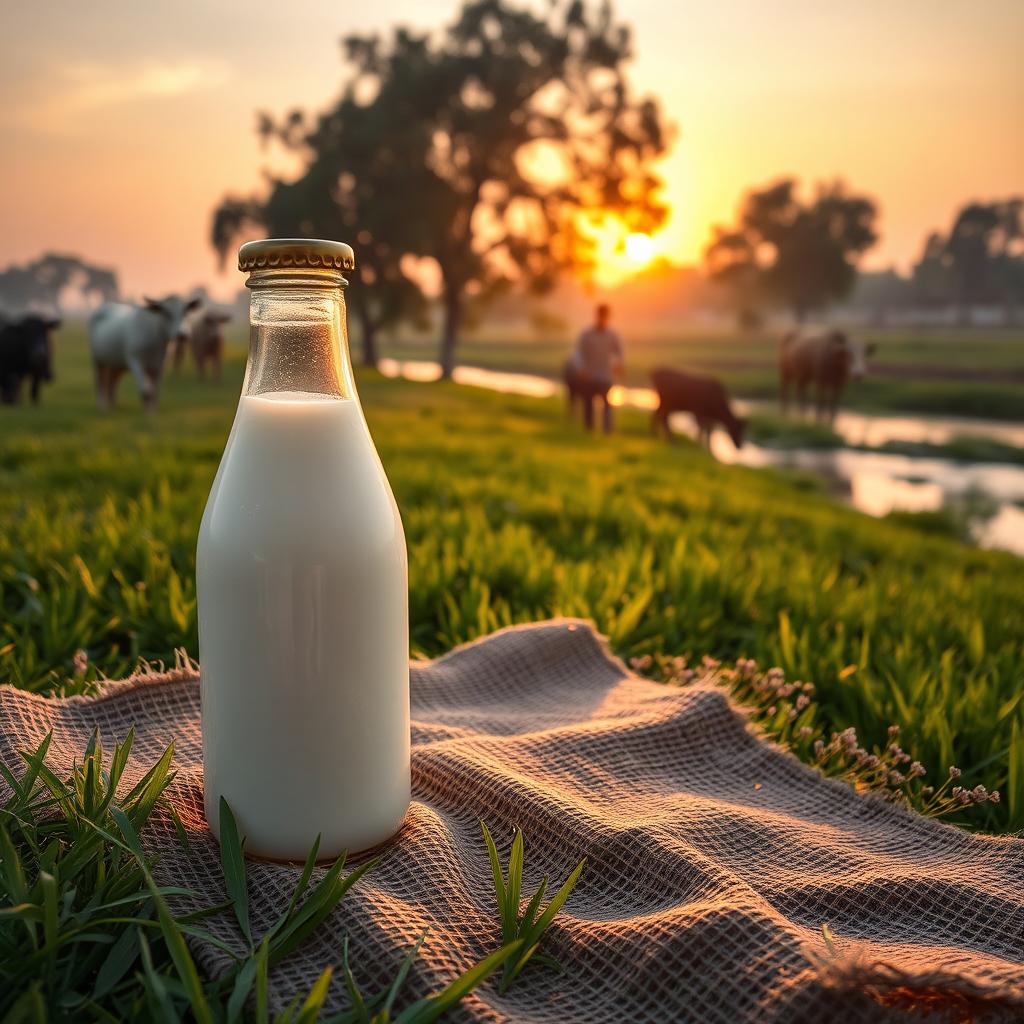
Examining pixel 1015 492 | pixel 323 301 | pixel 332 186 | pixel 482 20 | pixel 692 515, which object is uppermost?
pixel 482 20

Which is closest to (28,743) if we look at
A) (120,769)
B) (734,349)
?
(120,769)

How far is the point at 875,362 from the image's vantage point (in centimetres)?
3747

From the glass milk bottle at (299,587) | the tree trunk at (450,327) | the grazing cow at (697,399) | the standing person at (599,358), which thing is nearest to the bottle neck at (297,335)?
the glass milk bottle at (299,587)

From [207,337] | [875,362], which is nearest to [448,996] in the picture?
[207,337]

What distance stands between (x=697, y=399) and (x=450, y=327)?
13523 mm

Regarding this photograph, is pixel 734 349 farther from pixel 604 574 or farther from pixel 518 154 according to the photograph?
pixel 604 574

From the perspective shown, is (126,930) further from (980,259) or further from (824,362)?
(980,259)

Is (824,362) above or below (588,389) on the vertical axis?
above

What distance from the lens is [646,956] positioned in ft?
3.46

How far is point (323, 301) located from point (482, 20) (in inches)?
1025

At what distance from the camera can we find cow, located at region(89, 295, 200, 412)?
37.2 ft

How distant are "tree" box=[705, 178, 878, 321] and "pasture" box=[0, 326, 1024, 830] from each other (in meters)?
46.9

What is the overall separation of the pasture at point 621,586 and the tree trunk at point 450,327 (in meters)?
20.3

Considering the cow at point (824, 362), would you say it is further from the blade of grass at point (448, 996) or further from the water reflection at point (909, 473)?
the blade of grass at point (448, 996)
